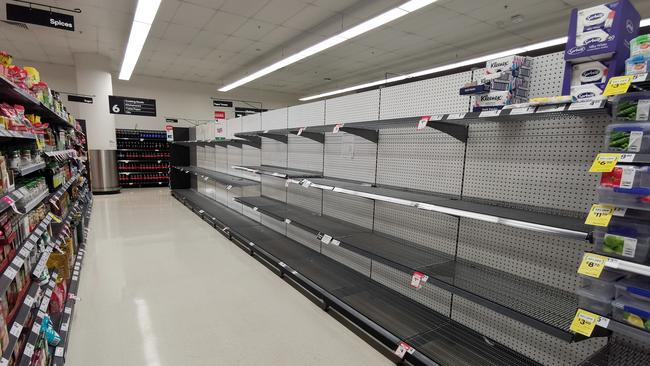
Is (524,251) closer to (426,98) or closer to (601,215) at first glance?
(601,215)

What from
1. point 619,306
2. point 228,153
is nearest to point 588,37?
point 619,306

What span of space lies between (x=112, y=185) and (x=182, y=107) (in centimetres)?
397

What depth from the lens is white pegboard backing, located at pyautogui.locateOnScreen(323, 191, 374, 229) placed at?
3.18 metres

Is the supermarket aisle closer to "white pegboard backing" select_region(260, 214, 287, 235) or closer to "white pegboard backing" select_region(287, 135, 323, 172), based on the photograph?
"white pegboard backing" select_region(260, 214, 287, 235)

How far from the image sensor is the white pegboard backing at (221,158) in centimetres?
727

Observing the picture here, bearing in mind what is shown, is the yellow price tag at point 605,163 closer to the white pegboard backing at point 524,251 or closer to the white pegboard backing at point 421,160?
the white pegboard backing at point 524,251

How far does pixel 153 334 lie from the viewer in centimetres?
250

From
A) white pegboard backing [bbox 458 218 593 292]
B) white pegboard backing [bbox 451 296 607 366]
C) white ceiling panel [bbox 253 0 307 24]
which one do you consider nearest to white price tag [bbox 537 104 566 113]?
white pegboard backing [bbox 458 218 593 292]

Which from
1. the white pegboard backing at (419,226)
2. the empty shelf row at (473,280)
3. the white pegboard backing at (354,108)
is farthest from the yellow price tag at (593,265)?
the white pegboard backing at (354,108)

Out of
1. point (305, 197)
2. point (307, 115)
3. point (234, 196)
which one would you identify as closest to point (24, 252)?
point (305, 197)

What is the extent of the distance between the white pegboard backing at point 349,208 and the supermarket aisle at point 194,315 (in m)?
0.95

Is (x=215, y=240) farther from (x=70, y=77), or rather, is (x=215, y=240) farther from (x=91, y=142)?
(x=70, y=77)

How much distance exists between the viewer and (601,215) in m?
1.23

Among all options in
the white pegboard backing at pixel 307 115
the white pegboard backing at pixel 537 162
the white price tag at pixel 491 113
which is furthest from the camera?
the white pegboard backing at pixel 307 115
